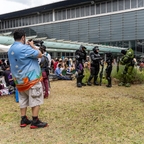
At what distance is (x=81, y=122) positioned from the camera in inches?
150

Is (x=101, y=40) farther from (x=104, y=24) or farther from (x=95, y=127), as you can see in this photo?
(x=95, y=127)

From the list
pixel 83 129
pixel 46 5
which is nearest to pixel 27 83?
pixel 83 129

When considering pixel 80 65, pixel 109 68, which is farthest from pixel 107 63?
pixel 80 65

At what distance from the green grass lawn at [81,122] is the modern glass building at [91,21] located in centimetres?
2264

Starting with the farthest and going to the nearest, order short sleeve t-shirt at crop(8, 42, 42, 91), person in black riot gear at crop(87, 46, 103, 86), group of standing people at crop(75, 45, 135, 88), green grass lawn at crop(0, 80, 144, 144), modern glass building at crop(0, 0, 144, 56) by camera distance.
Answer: modern glass building at crop(0, 0, 144, 56)
person in black riot gear at crop(87, 46, 103, 86)
group of standing people at crop(75, 45, 135, 88)
short sleeve t-shirt at crop(8, 42, 42, 91)
green grass lawn at crop(0, 80, 144, 144)

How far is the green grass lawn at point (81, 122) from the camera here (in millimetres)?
3105

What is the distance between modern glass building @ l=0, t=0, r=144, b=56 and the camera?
32531 millimetres

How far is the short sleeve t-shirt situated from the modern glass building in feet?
79.5

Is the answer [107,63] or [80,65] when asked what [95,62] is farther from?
[80,65]

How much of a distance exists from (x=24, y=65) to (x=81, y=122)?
1.53 metres

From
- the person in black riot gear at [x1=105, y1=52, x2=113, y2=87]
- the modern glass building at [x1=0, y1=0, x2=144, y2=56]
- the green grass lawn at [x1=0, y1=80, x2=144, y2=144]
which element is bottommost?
the green grass lawn at [x1=0, y1=80, x2=144, y2=144]

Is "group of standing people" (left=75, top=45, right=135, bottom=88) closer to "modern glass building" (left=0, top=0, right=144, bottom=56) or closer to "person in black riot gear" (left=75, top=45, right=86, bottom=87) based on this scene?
"person in black riot gear" (left=75, top=45, right=86, bottom=87)

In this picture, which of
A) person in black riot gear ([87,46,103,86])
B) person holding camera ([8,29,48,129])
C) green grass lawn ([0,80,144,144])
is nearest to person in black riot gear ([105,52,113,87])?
person in black riot gear ([87,46,103,86])

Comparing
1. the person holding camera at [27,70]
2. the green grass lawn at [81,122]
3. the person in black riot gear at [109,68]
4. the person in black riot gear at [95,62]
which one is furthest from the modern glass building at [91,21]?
the person holding camera at [27,70]
